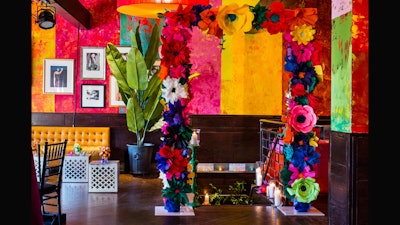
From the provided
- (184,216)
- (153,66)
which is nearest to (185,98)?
(184,216)

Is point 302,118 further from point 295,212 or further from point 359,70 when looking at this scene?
point 359,70

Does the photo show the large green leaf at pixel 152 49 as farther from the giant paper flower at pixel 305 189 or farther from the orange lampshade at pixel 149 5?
the giant paper flower at pixel 305 189

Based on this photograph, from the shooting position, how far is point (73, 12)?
936 centimetres

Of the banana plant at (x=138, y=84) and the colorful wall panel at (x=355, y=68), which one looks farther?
the banana plant at (x=138, y=84)

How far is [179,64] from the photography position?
637 centimetres

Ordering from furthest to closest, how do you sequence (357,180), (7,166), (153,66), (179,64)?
(153,66) → (179,64) → (357,180) → (7,166)

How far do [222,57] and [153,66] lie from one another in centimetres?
148

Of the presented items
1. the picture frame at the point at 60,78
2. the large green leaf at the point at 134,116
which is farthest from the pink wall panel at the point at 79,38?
the large green leaf at the point at 134,116

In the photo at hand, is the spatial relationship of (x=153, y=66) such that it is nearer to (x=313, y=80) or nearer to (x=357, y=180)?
(x=313, y=80)

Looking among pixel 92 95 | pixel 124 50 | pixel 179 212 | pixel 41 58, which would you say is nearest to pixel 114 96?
pixel 92 95

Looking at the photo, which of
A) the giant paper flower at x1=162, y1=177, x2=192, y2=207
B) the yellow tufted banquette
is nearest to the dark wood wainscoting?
the giant paper flower at x1=162, y1=177, x2=192, y2=207

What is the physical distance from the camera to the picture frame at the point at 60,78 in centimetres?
1139

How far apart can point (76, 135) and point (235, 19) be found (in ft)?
19.7

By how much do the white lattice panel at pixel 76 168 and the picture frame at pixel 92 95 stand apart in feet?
6.95
